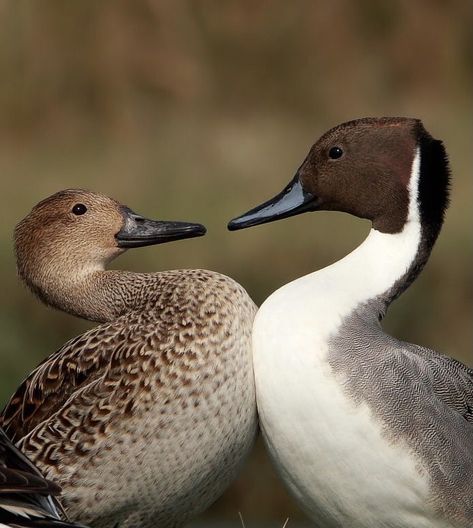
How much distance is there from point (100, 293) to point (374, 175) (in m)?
0.87

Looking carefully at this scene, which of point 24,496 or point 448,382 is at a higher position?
point 448,382

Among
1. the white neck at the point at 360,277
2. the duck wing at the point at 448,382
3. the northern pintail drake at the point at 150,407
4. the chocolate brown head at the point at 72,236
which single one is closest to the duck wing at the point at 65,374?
the northern pintail drake at the point at 150,407

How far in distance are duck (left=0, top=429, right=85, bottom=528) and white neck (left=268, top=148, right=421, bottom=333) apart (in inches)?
38.5

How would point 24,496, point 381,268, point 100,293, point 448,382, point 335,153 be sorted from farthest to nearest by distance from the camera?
point 100,293 → point 335,153 → point 381,268 → point 448,382 → point 24,496

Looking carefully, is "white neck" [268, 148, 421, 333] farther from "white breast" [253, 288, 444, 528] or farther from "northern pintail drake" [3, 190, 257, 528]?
"northern pintail drake" [3, 190, 257, 528]

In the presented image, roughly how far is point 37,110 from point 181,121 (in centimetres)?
86

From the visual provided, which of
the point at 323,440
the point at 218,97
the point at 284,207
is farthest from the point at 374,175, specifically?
the point at 218,97

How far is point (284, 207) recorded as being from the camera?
490 cm

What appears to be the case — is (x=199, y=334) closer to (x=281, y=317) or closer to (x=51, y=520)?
(x=281, y=317)

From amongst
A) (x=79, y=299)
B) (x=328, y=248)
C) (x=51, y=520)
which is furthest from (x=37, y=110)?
(x=51, y=520)

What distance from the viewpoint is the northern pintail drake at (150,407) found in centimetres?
449

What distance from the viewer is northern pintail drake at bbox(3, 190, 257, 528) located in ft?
14.7

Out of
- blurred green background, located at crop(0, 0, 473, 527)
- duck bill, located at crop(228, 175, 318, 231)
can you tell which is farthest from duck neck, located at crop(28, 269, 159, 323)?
blurred green background, located at crop(0, 0, 473, 527)

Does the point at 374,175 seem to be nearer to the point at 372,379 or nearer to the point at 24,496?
the point at 372,379
